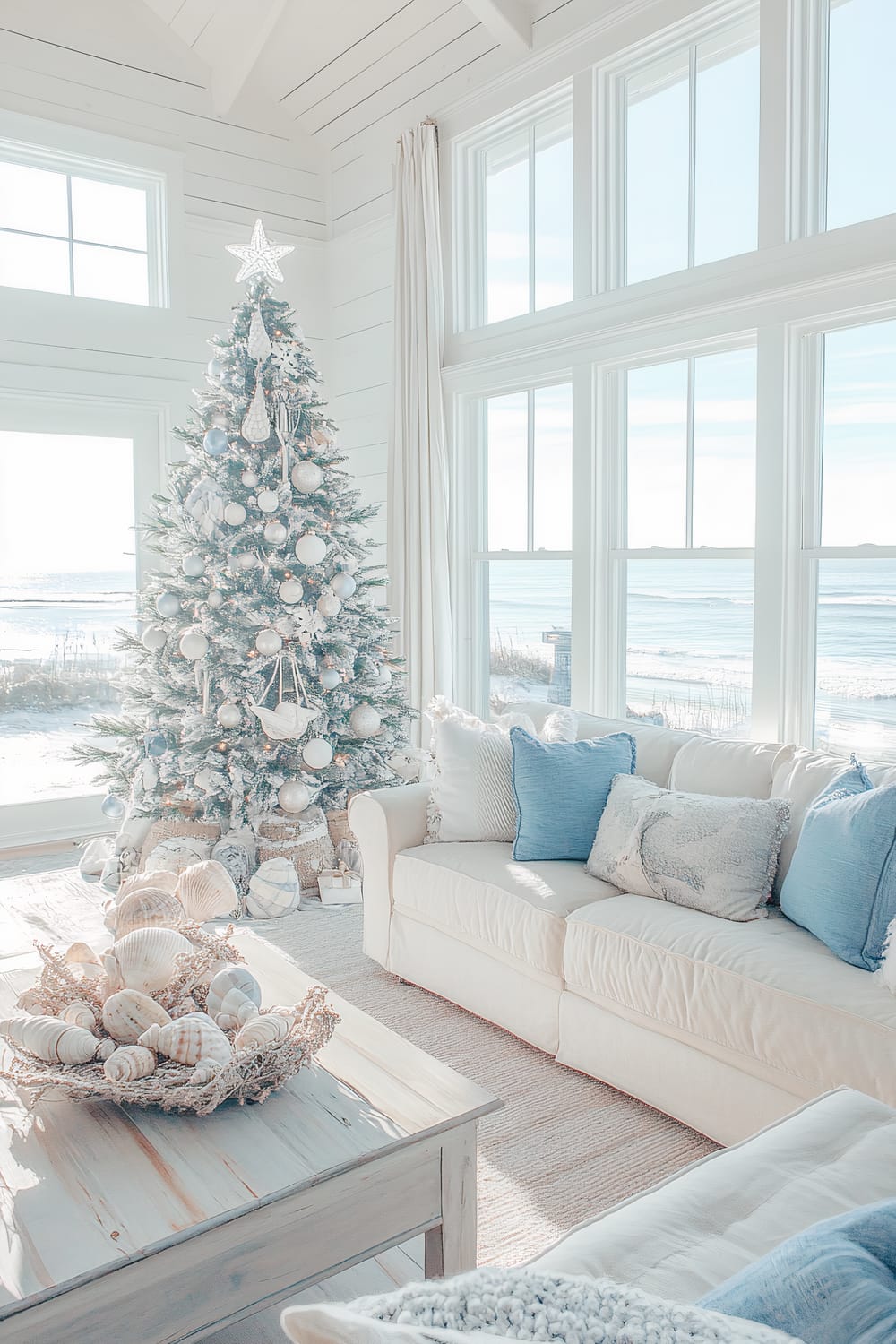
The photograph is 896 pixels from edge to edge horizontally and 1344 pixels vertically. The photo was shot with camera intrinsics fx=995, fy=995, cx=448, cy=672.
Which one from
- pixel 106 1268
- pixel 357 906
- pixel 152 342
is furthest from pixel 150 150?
pixel 106 1268

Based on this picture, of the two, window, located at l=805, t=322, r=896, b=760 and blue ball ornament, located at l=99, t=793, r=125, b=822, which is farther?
blue ball ornament, located at l=99, t=793, r=125, b=822

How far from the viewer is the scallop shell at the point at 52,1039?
1643 millimetres

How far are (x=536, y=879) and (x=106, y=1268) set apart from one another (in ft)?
5.46

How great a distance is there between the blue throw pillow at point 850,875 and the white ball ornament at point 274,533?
231 centimetres

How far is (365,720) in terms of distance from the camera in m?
4.09

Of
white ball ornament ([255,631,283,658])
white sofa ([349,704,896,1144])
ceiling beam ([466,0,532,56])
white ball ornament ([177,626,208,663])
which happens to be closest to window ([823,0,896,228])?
ceiling beam ([466,0,532,56])

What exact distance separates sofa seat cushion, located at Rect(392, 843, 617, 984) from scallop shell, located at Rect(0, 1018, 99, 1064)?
1.27 m

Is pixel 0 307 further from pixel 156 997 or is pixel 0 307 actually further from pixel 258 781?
pixel 156 997

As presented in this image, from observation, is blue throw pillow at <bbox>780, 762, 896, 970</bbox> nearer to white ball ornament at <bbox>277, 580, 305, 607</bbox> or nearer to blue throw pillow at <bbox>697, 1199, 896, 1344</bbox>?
blue throw pillow at <bbox>697, 1199, 896, 1344</bbox>

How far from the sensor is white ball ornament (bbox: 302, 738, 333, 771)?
12.8 ft

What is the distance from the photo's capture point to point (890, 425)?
302 centimetres

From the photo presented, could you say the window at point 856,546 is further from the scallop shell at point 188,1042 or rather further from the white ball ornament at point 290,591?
the scallop shell at point 188,1042

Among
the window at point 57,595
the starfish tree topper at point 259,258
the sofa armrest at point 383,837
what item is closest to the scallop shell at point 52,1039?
the sofa armrest at point 383,837

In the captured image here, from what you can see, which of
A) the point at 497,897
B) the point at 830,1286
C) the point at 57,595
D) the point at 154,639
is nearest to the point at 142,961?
the point at 497,897
